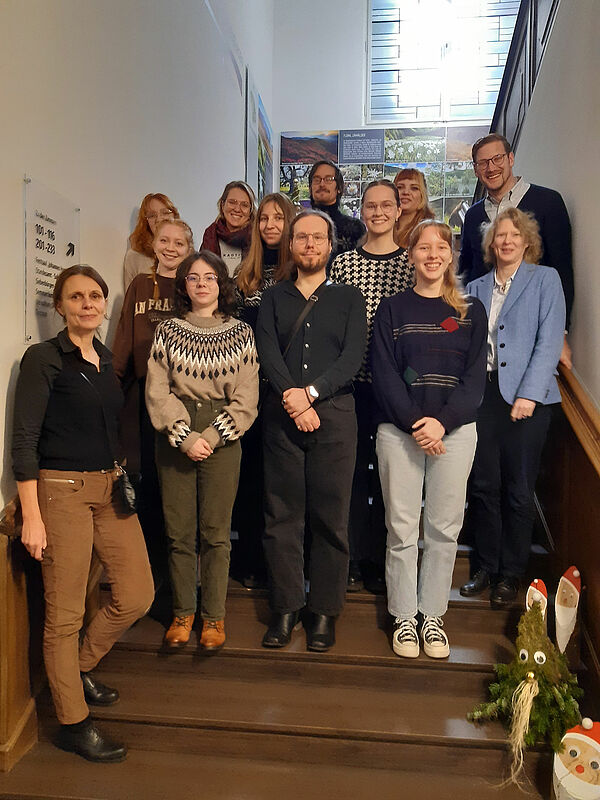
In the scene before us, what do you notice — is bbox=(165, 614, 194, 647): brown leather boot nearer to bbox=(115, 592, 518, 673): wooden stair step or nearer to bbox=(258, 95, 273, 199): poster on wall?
bbox=(115, 592, 518, 673): wooden stair step

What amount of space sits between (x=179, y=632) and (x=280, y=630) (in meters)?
0.36

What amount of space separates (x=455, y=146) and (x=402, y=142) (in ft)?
2.16

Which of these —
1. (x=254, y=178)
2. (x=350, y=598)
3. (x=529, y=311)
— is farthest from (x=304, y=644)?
(x=254, y=178)

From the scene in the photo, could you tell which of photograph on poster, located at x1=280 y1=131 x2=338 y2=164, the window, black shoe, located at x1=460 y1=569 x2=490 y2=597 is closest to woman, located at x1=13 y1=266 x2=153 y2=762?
black shoe, located at x1=460 y1=569 x2=490 y2=597

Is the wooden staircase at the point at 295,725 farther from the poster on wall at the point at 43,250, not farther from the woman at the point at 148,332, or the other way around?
the poster on wall at the point at 43,250

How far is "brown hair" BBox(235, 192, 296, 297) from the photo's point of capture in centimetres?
243

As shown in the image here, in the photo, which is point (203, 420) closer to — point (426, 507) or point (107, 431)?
point (107, 431)

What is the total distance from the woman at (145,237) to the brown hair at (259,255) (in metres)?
0.53

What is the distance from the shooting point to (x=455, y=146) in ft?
24.4

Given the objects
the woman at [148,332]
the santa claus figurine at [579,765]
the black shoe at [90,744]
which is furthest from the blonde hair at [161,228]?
the santa claus figurine at [579,765]

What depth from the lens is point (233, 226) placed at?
2830 millimetres

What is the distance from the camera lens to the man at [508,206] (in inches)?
102

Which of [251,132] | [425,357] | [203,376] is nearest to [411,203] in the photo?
[425,357]

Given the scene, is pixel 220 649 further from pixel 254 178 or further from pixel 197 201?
pixel 254 178
